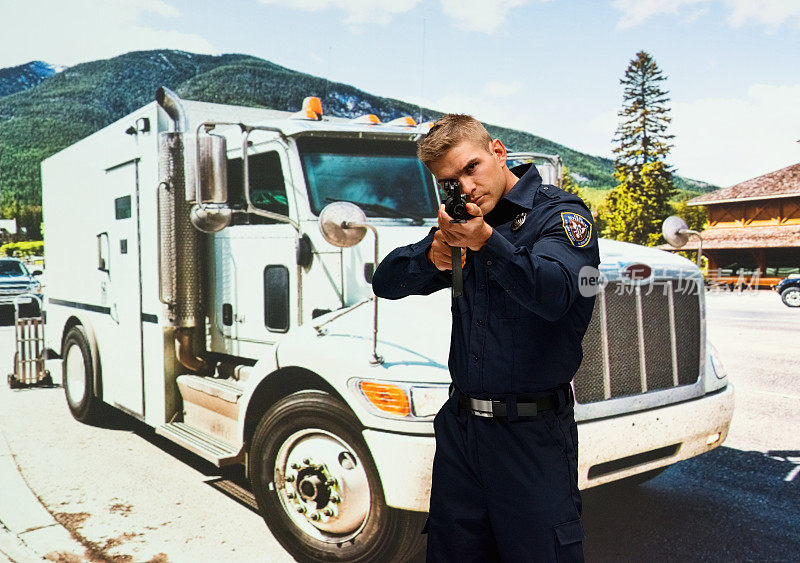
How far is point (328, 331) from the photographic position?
3.33 metres

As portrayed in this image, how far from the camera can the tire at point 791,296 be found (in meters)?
19.8

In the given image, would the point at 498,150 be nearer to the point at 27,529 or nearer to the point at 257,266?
the point at 257,266

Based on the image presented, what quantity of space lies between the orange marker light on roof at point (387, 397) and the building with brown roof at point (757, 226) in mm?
30788

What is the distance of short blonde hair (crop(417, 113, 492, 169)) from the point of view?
1.90 m

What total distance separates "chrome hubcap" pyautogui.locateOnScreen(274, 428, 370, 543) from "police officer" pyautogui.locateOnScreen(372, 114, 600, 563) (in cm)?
100

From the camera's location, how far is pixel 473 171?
6.31 ft

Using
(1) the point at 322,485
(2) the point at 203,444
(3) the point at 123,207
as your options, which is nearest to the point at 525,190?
(1) the point at 322,485

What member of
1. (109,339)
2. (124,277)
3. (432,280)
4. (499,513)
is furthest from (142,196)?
(499,513)

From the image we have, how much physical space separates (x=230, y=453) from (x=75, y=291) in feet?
10.5

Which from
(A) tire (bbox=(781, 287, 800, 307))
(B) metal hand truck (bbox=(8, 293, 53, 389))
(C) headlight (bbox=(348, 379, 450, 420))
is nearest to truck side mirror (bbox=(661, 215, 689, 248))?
(C) headlight (bbox=(348, 379, 450, 420))

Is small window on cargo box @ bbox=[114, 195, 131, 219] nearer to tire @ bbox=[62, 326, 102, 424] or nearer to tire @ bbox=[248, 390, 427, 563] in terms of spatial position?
tire @ bbox=[62, 326, 102, 424]

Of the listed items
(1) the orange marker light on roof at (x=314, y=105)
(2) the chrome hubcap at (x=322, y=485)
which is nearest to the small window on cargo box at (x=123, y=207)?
(1) the orange marker light on roof at (x=314, y=105)

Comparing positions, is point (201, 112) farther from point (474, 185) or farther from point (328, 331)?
point (474, 185)

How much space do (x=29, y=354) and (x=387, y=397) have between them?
6.35 meters
